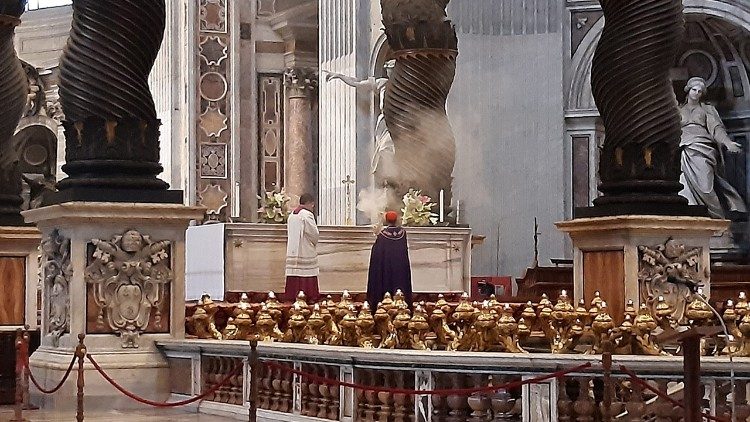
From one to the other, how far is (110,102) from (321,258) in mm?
6000

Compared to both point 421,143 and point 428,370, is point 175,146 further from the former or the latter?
point 428,370

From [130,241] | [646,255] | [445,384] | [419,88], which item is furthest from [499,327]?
[419,88]

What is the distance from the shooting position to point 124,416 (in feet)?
33.0

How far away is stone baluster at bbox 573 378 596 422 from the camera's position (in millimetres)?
7789

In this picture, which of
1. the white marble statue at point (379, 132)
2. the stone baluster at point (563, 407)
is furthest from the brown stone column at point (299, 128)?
the stone baluster at point (563, 407)

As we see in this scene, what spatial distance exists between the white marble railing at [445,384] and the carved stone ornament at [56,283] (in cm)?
156

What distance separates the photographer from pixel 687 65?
23656 millimetres

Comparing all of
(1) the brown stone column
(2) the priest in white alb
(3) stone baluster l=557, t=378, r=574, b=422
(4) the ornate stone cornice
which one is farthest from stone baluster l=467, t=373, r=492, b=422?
(4) the ornate stone cornice

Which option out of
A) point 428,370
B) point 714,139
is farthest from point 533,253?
point 428,370

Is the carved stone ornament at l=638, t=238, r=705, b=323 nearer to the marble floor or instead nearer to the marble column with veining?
the marble floor

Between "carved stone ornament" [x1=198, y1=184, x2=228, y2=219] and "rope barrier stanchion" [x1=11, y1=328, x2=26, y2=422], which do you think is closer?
→ "rope barrier stanchion" [x1=11, y1=328, x2=26, y2=422]

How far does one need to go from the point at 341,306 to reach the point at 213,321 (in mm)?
1635

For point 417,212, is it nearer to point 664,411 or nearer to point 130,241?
point 130,241

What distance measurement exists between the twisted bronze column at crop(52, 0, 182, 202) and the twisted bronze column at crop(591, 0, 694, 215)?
3508 millimetres
